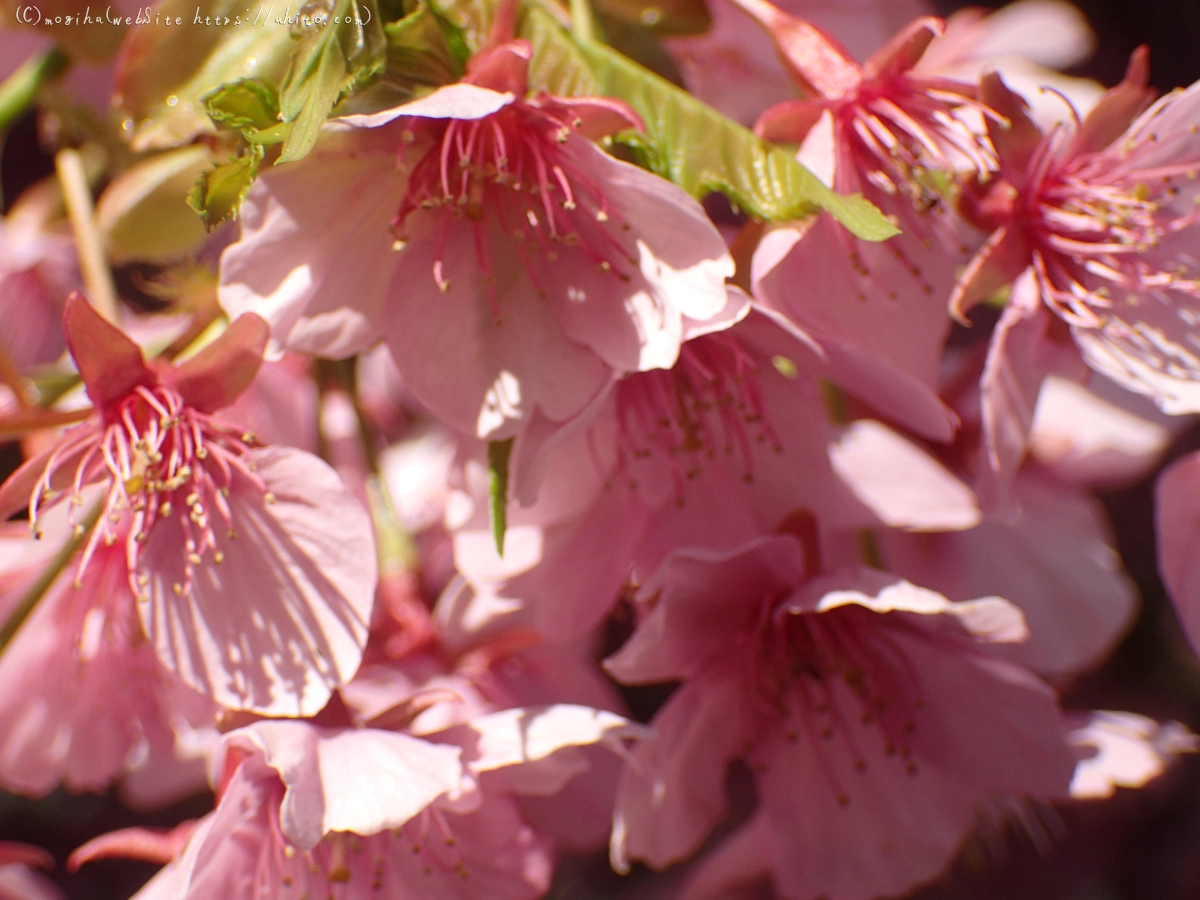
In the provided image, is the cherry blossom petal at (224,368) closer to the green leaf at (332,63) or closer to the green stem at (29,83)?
the green leaf at (332,63)

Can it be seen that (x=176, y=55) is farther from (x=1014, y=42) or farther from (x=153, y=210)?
(x=1014, y=42)

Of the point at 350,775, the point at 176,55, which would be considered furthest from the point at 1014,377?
the point at 176,55

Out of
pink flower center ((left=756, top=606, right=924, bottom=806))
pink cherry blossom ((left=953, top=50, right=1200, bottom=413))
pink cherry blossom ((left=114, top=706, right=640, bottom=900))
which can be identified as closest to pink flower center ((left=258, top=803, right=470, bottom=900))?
pink cherry blossom ((left=114, top=706, right=640, bottom=900))

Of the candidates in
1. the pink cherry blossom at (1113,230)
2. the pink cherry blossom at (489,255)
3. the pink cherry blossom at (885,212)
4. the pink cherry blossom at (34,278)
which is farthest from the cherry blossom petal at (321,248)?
the pink cherry blossom at (34,278)

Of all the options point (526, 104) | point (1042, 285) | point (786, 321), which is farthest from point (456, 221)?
point (1042, 285)

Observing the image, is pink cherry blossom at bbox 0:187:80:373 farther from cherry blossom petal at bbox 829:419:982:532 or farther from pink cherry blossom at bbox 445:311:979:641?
cherry blossom petal at bbox 829:419:982:532

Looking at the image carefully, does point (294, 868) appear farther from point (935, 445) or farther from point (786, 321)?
point (935, 445)
